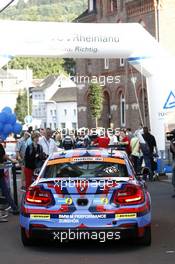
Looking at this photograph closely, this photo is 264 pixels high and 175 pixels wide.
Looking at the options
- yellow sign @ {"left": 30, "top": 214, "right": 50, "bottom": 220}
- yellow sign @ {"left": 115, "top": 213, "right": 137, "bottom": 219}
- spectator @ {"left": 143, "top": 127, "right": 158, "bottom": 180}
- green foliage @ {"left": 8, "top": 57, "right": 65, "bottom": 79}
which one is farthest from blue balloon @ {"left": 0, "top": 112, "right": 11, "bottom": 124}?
green foliage @ {"left": 8, "top": 57, "right": 65, "bottom": 79}

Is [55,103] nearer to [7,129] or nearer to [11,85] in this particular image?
[11,85]

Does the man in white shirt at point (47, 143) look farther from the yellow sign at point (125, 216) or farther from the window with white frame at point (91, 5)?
the window with white frame at point (91, 5)

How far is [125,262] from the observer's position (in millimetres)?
7965

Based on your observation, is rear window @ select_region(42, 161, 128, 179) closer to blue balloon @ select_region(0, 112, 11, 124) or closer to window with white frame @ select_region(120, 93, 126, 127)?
blue balloon @ select_region(0, 112, 11, 124)

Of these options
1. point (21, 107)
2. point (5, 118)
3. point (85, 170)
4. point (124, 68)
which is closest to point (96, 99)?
point (124, 68)

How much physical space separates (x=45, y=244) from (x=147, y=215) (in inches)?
62.3

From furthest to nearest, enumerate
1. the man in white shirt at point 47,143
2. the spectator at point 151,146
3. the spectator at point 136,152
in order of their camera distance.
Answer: the spectator at point 136,152 → the spectator at point 151,146 → the man in white shirt at point 47,143

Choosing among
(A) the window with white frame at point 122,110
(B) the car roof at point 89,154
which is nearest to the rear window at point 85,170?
(B) the car roof at point 89,154

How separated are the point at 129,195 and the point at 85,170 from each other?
41.7 inches

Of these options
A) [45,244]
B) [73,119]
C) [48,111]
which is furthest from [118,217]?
[48,111]

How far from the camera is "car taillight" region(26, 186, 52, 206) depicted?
854 centimetres

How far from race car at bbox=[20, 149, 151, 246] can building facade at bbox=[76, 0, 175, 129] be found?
109 ft

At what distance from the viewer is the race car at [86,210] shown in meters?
8.39

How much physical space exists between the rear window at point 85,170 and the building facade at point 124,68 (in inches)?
1279
